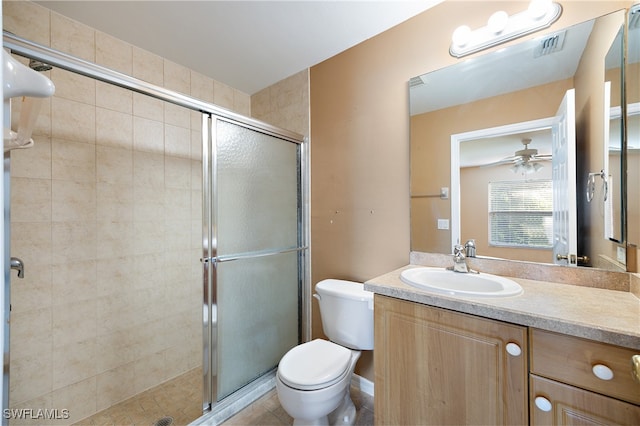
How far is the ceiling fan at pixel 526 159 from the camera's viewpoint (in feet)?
4.57

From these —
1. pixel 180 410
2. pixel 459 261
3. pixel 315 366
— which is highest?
pixel 459 261

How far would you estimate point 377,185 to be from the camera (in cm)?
191

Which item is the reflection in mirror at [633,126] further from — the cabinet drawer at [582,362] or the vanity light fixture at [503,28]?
the cabinet drawer at [582,362]

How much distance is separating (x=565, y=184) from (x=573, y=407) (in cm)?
90

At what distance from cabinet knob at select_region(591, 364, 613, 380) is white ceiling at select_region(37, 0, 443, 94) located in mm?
1801

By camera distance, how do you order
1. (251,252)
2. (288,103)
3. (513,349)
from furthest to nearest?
(288,103) → (251,252) → (513,349)

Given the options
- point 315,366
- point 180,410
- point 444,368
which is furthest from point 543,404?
point 180,410

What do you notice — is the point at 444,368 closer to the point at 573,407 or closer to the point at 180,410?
the point at 573,407

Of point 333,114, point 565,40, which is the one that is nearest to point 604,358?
point 565,40

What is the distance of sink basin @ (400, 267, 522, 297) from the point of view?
127cm

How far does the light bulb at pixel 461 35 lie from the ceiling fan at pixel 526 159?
61 cm

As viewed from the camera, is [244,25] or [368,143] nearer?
[244,25]

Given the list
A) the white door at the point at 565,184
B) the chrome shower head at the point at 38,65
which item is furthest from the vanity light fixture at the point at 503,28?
the chrome shower head at the point at 38,65
